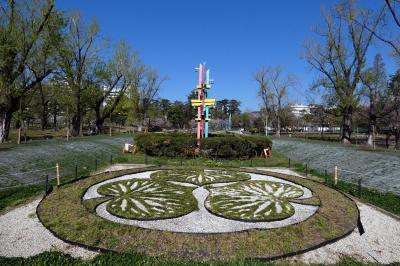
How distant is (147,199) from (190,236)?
359 cm

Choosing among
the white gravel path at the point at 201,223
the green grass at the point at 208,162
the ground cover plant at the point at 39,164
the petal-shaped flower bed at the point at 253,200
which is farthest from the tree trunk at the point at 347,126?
the white gravel path at the point at 201,223

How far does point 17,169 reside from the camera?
13.7 m

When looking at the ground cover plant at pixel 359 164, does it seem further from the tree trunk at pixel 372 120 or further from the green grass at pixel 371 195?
the tree trunk at pixel 372 120

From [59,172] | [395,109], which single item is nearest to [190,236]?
[59,172]

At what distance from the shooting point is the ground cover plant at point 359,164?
43.2ft

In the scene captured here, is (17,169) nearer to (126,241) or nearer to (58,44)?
(126,241)

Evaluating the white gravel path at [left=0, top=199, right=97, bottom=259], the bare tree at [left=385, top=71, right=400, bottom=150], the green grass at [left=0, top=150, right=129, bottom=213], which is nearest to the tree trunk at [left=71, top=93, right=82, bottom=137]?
the green grass at [left=0, top=150, right=129, bottom=213]

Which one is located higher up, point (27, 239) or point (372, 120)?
point (372, 120)

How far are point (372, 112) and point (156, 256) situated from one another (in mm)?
32278

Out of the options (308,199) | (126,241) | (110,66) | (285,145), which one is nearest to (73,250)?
(126,241)

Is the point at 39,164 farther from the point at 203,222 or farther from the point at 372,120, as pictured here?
the point at 372,120

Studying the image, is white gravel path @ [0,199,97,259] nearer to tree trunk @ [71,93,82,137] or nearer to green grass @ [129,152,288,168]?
green grass @ [129,152,288,168]

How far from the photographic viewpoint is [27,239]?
24.0 feet

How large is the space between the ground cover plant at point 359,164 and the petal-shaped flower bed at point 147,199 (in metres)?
8.57
